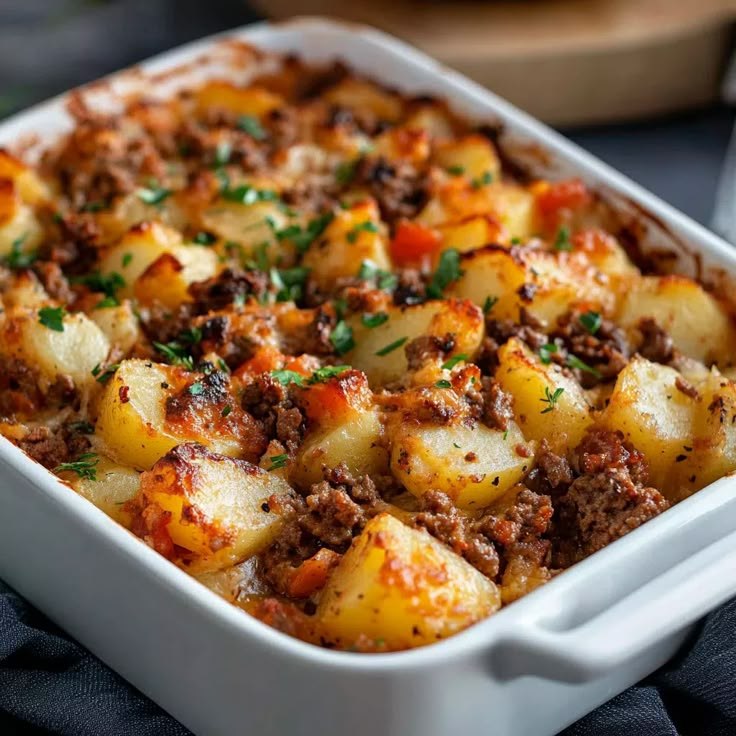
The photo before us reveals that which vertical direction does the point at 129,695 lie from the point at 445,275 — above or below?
below

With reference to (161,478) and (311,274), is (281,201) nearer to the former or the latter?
(311,274)

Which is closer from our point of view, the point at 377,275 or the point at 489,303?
the point at 489,303

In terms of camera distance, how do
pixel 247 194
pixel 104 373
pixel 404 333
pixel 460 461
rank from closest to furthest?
pixel 460 461 → pixel 104 373 → pixel 404 333 → pixel 247 194

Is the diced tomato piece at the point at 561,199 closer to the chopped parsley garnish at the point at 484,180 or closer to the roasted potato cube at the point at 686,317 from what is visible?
the chopped parsley garnish at the point at 484,180

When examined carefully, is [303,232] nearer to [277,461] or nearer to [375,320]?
[375,320]

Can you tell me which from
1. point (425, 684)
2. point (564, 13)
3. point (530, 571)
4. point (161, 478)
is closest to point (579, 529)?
point (530, 571)

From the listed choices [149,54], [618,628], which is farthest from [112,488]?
[149,54]

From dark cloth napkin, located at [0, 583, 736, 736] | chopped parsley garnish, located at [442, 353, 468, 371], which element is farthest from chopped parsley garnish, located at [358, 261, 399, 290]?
dark cloth napkin, located at [0, 583, 736, 736]
